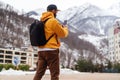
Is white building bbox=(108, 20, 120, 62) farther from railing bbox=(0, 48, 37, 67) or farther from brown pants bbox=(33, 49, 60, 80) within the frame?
brown pants bbox=(33, 49, 60, 80)


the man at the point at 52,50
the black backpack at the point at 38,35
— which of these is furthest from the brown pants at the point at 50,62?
the black backpack at the point at 38,35

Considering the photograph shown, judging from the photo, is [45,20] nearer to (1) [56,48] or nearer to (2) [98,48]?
(1) [56,48]

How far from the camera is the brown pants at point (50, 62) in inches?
214

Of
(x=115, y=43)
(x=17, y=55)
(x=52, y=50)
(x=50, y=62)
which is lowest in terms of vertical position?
(x=17, y=55)

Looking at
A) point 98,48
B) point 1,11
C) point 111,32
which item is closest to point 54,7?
point 111,32

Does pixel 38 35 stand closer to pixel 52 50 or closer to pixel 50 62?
pixel 52 50

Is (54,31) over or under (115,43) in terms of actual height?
→ under

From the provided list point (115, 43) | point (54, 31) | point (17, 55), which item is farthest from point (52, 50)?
point (115, 43)

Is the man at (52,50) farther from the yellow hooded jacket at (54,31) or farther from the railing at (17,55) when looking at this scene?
the railing at (17,55)

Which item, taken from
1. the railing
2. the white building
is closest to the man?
the railing

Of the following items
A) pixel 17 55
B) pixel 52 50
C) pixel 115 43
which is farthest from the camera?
pixel 115 43

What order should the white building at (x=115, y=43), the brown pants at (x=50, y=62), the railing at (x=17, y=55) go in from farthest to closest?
the white building at (x=115, y=43) → the railing at (x=17, y=55) → the brown pants at (x=50, y=62)

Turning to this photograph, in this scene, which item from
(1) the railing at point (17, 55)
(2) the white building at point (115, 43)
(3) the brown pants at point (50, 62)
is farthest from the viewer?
(2) the white building at point (115, 43)

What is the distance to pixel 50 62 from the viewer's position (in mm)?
5484
